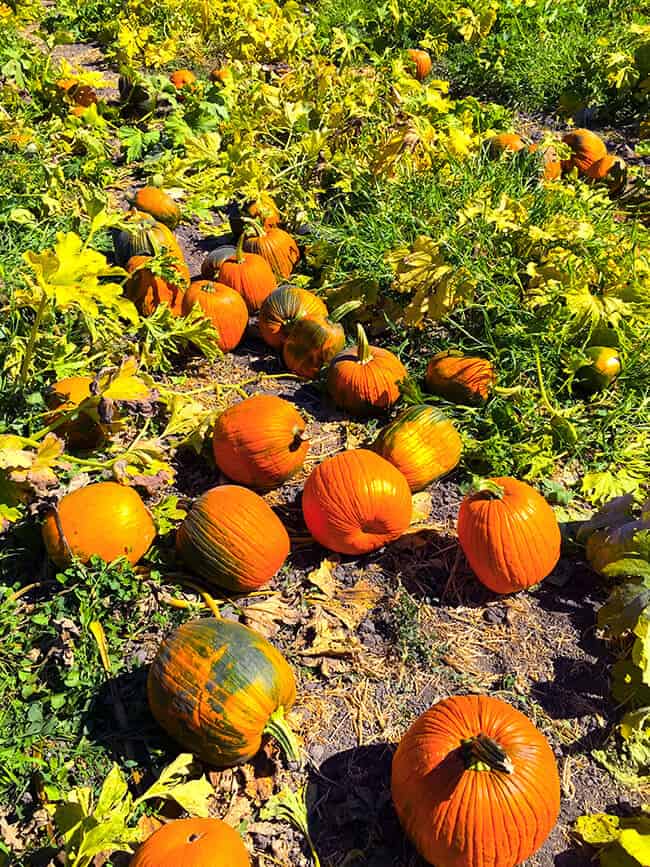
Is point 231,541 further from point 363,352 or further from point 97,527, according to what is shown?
point 363,352

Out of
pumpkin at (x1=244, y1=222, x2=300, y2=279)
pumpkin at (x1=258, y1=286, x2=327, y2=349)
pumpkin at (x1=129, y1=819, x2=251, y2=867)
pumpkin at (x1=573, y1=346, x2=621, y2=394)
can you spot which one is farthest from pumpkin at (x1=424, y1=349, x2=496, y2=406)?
pumpkin at (x1=129, y1=819, x2=251, y2=867)

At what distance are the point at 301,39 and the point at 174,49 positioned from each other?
5.41 ft

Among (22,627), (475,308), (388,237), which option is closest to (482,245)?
(475,308)

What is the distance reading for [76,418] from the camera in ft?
10.3

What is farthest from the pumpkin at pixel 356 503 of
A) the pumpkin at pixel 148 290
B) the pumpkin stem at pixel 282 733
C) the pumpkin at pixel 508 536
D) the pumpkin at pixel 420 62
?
the pumpkin at pixel 420 62

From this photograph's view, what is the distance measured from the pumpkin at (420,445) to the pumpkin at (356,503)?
168 mm

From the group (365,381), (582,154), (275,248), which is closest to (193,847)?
(365,381)

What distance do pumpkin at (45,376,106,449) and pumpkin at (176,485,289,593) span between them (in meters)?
0.63

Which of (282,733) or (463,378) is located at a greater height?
(463,378)

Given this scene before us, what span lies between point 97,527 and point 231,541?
494mm

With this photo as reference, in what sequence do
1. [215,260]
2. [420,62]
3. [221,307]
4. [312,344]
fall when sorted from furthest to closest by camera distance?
[420,62] → [215,260] → [221,307] → [312,344]

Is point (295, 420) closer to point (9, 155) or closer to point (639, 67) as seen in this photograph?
point (9, 155)

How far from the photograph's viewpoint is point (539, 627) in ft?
9.32

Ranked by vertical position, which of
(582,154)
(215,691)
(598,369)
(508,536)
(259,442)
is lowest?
(215,691)
